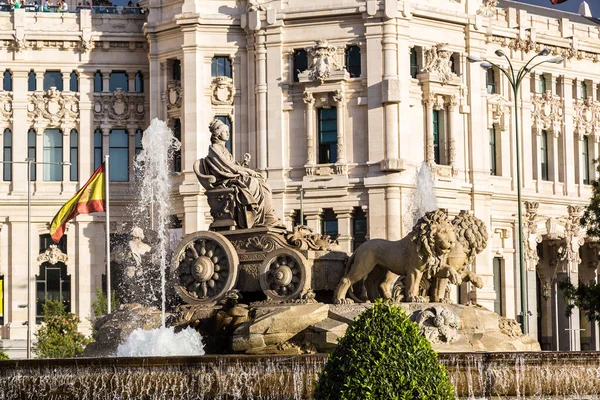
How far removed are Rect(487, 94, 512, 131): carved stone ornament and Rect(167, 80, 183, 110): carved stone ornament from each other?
16234 mm

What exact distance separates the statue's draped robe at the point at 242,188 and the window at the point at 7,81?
48.5 metres

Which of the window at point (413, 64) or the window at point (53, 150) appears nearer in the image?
the window at point (413, 64)

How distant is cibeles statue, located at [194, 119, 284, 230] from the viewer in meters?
35.8

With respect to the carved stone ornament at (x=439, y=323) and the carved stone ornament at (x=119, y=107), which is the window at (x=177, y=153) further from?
the carved stone ornament at (x=439, y=323)

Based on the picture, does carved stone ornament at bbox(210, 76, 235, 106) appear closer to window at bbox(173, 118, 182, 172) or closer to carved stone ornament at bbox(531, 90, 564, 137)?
window at bbox(173, 118, 182, 172)

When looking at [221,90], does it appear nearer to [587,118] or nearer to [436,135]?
[436,135]

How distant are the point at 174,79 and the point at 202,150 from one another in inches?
170

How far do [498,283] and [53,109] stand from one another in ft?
79.3

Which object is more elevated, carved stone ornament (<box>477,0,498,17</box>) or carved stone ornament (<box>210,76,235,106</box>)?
carved stone ornament (<box>477,0,498,17</box>)

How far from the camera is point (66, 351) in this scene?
6662cm

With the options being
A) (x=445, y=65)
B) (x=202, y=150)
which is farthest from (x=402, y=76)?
(x=202, y=150)

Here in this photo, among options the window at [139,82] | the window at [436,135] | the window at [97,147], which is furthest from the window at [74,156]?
the window at [436,135]

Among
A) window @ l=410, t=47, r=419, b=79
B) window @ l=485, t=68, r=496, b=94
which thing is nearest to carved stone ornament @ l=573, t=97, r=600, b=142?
window @ l=485, t=68, r=496, b=94

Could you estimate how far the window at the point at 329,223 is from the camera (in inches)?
3022
